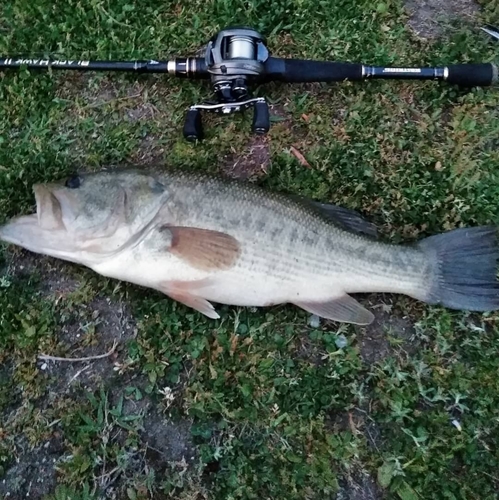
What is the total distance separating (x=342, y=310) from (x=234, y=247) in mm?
737

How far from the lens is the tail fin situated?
3848 millimetres

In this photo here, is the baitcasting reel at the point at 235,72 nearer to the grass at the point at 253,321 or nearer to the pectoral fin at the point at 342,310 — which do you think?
the grass at the point at 253,321

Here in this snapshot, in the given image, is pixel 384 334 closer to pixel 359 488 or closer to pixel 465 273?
pixel 465 273

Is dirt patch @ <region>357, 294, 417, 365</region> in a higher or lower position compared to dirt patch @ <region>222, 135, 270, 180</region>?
lower

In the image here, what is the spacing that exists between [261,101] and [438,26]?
4.61 feet

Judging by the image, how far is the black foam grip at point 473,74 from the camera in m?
4.12

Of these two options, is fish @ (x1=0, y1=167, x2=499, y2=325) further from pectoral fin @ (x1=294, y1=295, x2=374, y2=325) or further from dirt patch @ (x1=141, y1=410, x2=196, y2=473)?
dirt patch @ (x1=141, y1=410, x2=196, y2=473)

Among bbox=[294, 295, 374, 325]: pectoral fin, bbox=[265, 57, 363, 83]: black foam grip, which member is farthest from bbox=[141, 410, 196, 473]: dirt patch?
bbox=[265, 57, 363, 83]: black foam grip

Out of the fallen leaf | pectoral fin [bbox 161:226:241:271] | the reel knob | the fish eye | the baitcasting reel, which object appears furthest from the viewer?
the fallen leaf

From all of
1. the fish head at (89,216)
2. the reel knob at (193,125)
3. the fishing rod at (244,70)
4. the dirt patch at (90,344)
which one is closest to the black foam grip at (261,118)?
the fishing rod at (244,70)

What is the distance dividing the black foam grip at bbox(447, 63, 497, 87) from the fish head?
1965mm

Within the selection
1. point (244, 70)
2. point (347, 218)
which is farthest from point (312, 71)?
point (347, 218)

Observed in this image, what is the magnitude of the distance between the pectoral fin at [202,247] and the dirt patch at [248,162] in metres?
0.69

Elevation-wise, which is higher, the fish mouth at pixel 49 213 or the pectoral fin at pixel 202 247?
the fish mouth at pixel 49 213
